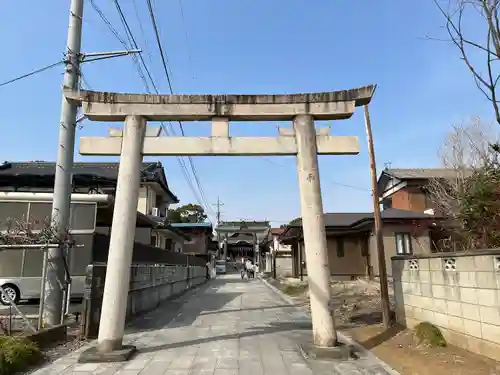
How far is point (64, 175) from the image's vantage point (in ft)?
31.2

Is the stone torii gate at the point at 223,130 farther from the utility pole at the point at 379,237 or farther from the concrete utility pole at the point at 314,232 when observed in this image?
the utility pole at the point at 379,237

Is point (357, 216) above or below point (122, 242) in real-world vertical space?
above

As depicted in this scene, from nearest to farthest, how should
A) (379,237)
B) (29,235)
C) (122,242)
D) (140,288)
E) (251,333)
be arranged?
(122,242) < (29,235) < (251,333) < (379,237) < (140,288)

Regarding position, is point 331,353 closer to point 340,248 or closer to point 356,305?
point 356,305

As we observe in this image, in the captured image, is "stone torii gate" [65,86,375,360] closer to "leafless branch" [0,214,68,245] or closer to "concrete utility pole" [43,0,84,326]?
"concrete utility pole" [43,0,84,326]

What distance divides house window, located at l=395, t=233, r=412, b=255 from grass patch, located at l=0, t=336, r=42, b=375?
2059 centimetres

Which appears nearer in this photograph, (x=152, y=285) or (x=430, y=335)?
(x=430, y=335)

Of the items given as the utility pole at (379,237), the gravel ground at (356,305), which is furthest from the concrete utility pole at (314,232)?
the gravel ground at (356,305)

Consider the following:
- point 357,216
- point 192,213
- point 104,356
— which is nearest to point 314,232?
point 104,356

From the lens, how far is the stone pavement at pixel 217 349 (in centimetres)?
651

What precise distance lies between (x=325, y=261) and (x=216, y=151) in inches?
125

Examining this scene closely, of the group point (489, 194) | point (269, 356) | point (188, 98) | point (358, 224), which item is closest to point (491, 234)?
point (489, 194)

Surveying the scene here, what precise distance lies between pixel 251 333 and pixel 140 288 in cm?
528

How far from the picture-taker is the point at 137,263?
13.4 metres
